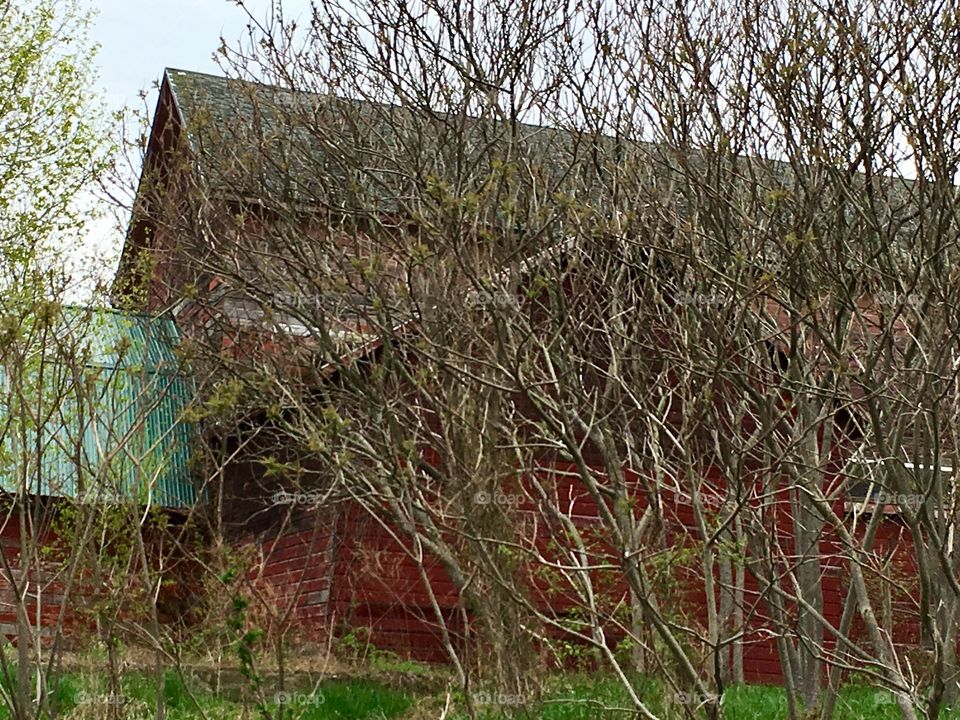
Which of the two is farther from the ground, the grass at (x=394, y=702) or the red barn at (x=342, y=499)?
the red barn at (x=342, y=499)

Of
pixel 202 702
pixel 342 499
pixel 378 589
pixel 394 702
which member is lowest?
pixel 394 702

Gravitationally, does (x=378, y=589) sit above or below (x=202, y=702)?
above

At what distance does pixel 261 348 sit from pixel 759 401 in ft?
15.2

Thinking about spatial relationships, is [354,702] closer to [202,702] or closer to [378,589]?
[202,702]

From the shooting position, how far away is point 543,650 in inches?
370

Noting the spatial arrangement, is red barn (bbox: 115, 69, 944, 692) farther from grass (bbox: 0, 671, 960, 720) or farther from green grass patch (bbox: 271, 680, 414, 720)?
green grass patch (bbox: 271, 680, 414, 720)

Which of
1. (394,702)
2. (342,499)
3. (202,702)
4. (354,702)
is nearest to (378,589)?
(342,499)

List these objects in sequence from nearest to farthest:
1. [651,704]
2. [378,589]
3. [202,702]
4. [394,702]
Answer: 1. [651,704]
2. [202,702]
3. [394,702]
4. [378,589]

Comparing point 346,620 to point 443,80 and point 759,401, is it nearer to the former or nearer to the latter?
point 443,80

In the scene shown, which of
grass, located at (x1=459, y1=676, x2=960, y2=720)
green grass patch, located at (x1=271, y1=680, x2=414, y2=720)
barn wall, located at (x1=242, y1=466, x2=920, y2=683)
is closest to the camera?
grass, located at (x1=459, y1=676, x2=960, y2=720)

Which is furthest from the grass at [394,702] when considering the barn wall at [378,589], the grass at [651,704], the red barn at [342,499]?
the barn wall at [378,589]

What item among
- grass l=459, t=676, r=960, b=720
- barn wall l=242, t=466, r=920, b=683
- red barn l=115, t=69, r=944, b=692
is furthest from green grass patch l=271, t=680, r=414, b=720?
barn wall l=242, t=466, r=920, b=683

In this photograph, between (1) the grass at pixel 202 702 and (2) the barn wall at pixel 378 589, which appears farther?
(2) the barn wall at pixel 378 589

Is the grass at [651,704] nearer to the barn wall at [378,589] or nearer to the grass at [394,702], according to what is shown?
the grass at [394,702]
